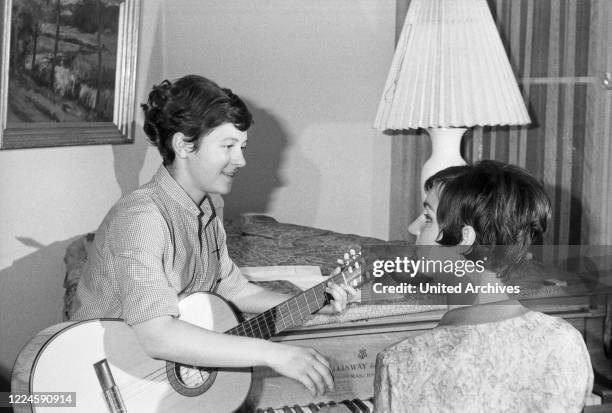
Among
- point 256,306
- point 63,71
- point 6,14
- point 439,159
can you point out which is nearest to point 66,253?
point 63,71

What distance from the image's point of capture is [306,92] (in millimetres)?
4105

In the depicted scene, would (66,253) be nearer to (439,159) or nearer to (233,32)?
(439,159)

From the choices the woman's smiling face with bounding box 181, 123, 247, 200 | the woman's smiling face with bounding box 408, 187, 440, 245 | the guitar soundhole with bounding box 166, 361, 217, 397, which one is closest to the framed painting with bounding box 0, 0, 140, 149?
the woman's smiling face with bounding box 181, 123, 247, 200

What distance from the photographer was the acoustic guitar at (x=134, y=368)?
1632mm

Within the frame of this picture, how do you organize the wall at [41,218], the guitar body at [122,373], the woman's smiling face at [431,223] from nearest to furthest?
the woman's smiling face at [431,223] < the guitar body at [122,373] < the wall at [41,218]

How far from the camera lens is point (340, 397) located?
6.06 feet

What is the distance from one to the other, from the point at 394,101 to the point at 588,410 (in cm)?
116

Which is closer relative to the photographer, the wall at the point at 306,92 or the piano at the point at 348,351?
the piano at the point at 348,351

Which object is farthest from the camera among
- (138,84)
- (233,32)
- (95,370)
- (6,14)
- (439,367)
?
(233,32)

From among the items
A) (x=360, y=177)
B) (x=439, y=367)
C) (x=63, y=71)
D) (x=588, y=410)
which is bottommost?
(x=588, y=410)

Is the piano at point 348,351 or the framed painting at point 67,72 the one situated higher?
the framed painting at point 67,72

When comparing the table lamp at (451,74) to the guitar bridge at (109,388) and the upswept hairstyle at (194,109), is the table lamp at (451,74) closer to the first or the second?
the upswept hairstyle at (194,109)

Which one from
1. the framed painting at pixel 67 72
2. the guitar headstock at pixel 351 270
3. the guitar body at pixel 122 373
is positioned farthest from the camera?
the framed painting at pixel 67 72

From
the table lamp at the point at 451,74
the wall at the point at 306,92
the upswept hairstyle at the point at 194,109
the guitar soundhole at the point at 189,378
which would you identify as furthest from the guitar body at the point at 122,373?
the wall at the point at 306,92
